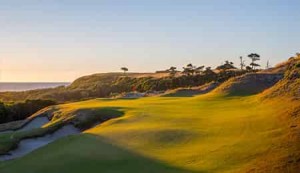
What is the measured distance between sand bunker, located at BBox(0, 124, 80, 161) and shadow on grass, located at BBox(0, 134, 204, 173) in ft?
20.1

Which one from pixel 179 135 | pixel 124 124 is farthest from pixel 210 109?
pixel 179 135

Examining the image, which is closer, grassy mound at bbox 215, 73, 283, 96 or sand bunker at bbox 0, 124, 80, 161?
sand bunker at bbox 0, 124, 80, 161

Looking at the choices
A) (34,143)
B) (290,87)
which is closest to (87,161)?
(34,143)

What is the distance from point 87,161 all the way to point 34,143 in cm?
1312

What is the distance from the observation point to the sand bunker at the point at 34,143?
30953 millimetres

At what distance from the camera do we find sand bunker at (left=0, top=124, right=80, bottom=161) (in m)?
31.0

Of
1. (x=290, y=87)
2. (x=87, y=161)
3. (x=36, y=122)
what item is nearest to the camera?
(x=87, y=161)

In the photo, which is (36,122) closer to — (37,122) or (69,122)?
(37,122)

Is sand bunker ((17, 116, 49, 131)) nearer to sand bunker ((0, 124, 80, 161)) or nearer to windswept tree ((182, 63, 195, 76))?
sand bunker ((0, 124, 80, 161))

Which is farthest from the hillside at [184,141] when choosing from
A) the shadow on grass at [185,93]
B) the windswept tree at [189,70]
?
the windswept tree at [189,70]

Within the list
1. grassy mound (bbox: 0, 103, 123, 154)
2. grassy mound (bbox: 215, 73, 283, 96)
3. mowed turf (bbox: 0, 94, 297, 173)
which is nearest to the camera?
mowed turf (bbox: 0, 94, 297, 173)

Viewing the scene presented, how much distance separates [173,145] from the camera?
2323 centimetres

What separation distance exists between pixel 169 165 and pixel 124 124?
1143 centimetres

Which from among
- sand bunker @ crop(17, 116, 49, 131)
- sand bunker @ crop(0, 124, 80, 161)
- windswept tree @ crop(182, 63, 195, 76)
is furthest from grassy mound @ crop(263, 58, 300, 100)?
windswept tree @ crop(182, 63, 195, 76)
